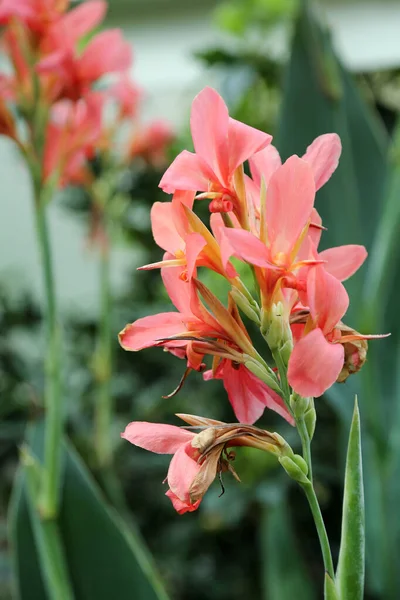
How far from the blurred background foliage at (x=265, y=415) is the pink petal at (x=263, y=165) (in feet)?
1.31

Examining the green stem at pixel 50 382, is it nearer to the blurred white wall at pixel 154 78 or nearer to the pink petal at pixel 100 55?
the pink petal at pixel 100 55

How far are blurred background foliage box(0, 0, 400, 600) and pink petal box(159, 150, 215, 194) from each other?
1.36 ft

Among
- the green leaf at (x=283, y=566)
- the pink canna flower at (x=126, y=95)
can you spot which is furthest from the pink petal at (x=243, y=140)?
the green leaf at (x=283, y=566)

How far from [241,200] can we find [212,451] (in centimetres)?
8

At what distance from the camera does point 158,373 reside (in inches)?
49.2

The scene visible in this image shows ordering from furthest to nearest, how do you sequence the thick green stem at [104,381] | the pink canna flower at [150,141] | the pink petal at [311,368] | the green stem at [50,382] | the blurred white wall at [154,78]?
the blurred white wall at [154,78]
the pink canna flower at [150,141]
the thick green stem at [104,381]
the green stem at [50,382]
the pink petal at [311,368]

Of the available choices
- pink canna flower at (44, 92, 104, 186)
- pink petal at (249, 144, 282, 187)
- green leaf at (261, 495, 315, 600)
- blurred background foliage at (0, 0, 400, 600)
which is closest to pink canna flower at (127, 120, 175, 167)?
blurred background foliage at (0, 0, 400, 600)

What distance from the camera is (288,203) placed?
0.22 metres

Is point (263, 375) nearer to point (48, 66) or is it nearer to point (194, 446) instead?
point (194, 446)

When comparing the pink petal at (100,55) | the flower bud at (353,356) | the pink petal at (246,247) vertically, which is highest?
the pink petal at (100,55)

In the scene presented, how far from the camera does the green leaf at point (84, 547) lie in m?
0.54

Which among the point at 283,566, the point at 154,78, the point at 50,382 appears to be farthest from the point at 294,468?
the point at 154,78

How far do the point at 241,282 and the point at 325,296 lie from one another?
1.3 inches

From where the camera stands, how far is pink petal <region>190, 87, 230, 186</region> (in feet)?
0.72
